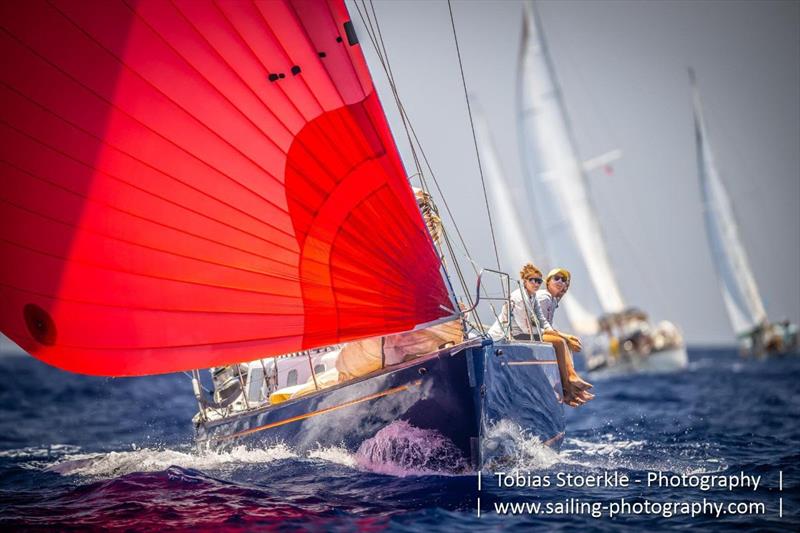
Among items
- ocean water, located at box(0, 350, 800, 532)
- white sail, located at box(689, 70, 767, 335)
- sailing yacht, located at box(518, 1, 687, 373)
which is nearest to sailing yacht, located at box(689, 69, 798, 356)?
white sail, located at box(689, 70, 767, 335)

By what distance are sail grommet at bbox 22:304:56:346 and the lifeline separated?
5.94 m

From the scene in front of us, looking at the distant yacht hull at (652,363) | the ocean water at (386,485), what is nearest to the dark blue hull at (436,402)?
the ocean water at (386,485)

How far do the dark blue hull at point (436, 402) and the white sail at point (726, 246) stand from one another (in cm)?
3829

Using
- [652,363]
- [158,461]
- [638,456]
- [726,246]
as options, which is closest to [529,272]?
[638,456]

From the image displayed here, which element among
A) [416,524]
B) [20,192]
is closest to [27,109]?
[20,192]

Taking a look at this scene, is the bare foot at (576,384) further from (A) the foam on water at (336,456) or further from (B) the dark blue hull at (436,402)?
(A) the foam on water at (336,456)

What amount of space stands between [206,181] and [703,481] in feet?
18.0

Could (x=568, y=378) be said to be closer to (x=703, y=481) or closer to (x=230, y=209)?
(x=703, y=481)

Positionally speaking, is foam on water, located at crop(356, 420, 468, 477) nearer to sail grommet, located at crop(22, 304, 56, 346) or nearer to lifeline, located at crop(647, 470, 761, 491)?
lifeline, located at crop(647, 470, 761, 491)

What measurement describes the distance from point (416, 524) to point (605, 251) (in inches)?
1234

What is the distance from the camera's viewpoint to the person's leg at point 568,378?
881cm

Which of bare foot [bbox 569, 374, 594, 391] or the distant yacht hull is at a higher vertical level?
bare foot [bbox 569, 374, 594, 391]

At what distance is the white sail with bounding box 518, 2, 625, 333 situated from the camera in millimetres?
35062

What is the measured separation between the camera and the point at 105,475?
7926mm
